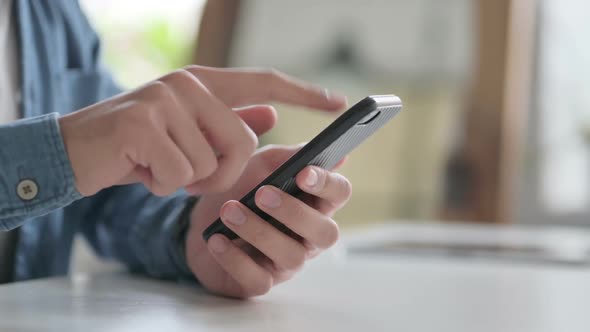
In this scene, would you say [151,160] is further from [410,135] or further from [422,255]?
[410,135]

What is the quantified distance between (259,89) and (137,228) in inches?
11.1

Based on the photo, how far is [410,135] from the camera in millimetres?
2480

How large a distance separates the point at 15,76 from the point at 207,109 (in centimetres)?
40

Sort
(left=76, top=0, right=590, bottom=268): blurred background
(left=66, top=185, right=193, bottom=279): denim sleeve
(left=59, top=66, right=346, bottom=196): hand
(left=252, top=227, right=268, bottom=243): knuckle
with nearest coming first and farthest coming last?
(left=59, top=66, right=346, bottom=196): hand, (left=252, top=227, right=268, bottom=243): knuckle, (left=66, top=185, right=193, bottom=279): denim sleeve, (left=76, top=0, right=590, bottom=268): blurred background

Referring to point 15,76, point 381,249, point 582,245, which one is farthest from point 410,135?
point 15,76

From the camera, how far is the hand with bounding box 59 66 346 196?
46 cm

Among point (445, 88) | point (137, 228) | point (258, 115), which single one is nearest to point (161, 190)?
point (258, 115)

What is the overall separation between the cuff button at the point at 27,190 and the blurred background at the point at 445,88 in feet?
6.36

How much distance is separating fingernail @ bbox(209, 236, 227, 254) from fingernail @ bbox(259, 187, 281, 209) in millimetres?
66

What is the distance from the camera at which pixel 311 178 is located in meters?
0.53

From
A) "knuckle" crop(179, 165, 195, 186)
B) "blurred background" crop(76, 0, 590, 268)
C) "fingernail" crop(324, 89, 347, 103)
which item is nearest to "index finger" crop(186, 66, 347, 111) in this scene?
"fingernail" crop(324, 89, 347, 103)

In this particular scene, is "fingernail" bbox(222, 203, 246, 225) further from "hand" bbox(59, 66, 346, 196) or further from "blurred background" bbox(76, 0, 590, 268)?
"blurred background" bbox(76, 0, 590, 268)

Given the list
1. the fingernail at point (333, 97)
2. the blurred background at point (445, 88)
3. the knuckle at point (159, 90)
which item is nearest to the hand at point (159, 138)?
the knuckle at point (159, 90)

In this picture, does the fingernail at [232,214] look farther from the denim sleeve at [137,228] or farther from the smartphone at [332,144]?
the denim sleeve at [137,228]
